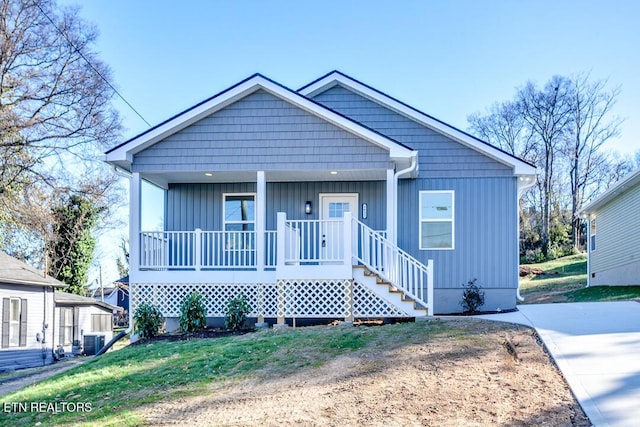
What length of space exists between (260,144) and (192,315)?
12.1 ft

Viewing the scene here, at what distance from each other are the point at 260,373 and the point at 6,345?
15.0 m

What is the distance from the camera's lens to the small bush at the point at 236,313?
11.6 metres

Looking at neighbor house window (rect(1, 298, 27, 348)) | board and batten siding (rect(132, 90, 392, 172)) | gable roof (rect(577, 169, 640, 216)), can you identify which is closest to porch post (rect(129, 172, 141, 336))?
board and batten siding (rect(132, 90, 392, 172))

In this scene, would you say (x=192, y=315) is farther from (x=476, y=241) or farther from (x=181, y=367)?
(x=476, y=241)

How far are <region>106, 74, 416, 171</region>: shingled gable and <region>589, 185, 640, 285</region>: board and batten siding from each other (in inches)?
395

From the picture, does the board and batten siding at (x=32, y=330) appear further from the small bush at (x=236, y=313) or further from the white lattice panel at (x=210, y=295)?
the small bush at (x=236, y=313)

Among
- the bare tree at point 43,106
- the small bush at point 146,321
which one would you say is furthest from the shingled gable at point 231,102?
the bare tree at point 43,106

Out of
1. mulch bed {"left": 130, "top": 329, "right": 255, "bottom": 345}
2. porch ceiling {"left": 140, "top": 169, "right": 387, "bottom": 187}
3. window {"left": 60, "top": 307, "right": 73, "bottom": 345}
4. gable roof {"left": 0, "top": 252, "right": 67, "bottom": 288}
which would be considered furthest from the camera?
window {"left": 60, "top": 307, "right": 73, "bottom": 345}

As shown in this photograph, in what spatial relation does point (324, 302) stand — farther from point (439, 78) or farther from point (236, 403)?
point (439, 78)

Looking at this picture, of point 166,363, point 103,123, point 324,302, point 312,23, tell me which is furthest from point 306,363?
point 103,123

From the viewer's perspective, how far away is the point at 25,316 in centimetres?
2048

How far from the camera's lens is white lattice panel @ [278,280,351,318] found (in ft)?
38.3

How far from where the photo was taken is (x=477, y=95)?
39.4m

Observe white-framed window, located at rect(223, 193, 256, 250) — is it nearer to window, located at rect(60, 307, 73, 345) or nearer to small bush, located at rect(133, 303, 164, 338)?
small bush, located at rect(133, 303, 164, 338)
